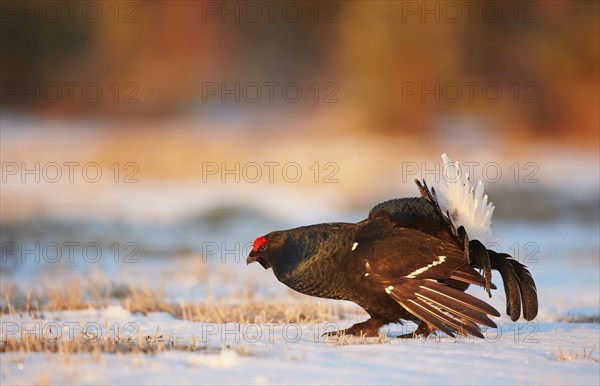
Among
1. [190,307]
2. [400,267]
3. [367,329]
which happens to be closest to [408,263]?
[400,267]

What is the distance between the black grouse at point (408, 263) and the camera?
5.59 m

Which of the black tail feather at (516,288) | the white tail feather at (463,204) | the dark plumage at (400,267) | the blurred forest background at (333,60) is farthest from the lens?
the blurred forest background at (333,60)

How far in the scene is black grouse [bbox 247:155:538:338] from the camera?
5.59 m

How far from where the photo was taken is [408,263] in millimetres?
5688

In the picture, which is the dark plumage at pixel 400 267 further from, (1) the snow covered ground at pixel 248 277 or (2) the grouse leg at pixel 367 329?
(1) the snow covered ground at pixel 248 277

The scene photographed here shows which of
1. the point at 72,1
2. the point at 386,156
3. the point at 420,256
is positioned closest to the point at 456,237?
the point at 420,256

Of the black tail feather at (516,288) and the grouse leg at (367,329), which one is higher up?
the black tail feather at (516,288)

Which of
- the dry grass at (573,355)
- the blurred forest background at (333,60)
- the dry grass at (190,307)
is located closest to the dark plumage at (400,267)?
the dry grass at (573,355)

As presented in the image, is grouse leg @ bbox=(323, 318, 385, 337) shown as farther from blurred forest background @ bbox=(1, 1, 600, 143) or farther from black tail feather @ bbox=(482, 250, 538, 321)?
blurred forest background @ bbox=(1, 1, 600, 143)

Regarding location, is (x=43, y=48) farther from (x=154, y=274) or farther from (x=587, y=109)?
(x=154, y=274)

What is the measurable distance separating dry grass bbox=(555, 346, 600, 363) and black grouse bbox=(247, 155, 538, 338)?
447 millimetres

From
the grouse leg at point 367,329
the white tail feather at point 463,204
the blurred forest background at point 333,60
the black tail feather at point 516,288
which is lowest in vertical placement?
the grouse leg at point 367,329

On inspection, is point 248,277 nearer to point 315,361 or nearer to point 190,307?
point 190,307

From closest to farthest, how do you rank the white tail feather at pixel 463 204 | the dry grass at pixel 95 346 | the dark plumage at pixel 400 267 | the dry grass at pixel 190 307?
the dry grass at pixel 95 346 < the dark plumage at pixel 400 267 < the white tail feather at pixel 463 204 < the dry grass at pixel 190 307
